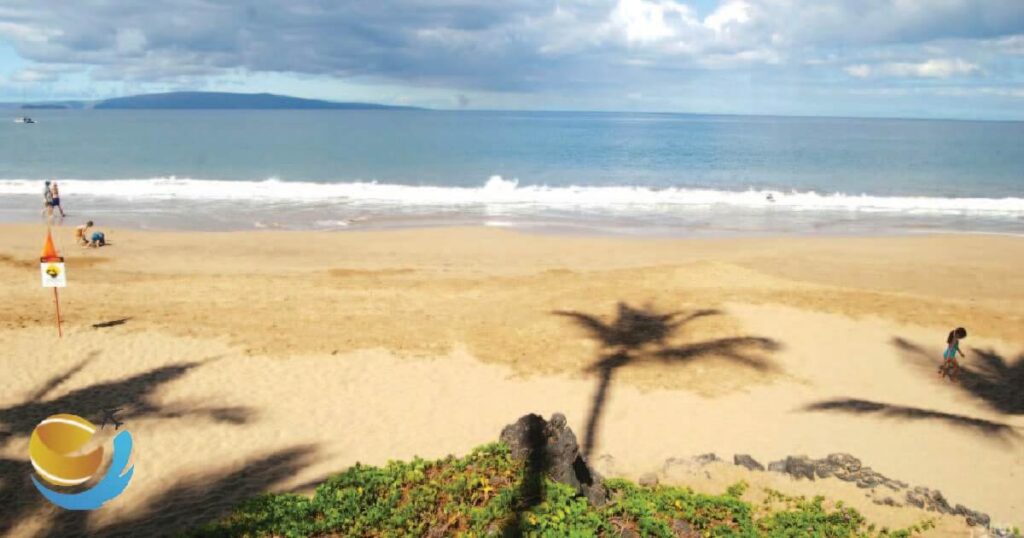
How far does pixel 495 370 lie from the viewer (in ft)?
41.4

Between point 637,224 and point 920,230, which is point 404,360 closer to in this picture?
point 637,224

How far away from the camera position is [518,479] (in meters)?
6.55

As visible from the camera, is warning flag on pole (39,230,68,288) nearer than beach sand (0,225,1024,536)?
No

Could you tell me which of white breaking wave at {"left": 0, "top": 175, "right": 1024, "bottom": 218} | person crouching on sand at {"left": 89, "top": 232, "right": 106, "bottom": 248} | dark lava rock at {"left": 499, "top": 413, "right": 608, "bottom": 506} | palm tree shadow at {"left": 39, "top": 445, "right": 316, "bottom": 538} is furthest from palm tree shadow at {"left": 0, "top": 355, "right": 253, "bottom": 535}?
white breaking wave at {"left": 0, "top": 175, "right": 1024, "bottom": 218}

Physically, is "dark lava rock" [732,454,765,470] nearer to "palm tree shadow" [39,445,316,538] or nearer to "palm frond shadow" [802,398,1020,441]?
"palm frond shadow" [802,398,1020,441]

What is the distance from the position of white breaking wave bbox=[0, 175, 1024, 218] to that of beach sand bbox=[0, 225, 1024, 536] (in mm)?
16883

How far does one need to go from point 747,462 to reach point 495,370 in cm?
487

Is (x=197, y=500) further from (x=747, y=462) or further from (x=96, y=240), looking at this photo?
(x=96, y=240)

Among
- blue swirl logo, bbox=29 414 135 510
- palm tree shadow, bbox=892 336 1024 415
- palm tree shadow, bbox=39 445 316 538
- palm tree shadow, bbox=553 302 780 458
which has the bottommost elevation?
palm tree shadow, bbox=39 445 316 538

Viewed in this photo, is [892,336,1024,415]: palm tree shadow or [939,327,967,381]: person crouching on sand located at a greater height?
[939,327,967,381]: person crouching on sand

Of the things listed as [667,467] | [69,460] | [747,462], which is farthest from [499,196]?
[69,460]

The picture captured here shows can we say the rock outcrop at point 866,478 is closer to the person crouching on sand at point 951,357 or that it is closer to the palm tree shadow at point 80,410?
the person crouching on sand at point 951,357

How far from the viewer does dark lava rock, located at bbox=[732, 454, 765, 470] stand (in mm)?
8898

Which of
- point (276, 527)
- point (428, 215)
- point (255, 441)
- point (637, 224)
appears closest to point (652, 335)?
point (255, 441)
